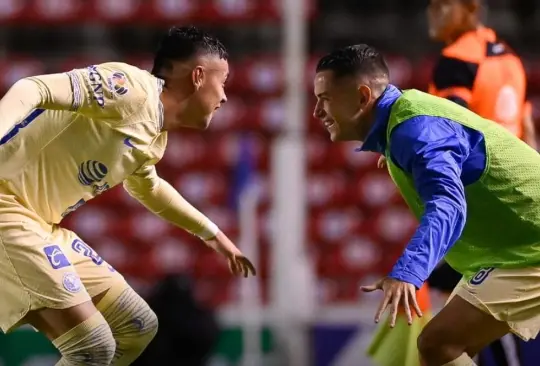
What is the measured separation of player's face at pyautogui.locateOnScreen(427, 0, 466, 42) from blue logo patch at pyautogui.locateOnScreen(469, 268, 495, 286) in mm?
1834

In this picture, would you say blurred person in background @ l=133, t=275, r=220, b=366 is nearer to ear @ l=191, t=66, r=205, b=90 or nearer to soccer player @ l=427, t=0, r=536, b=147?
soccer player @ l=427, t=0, r=536, b=147

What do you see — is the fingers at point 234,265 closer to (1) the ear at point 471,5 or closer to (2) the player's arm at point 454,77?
(2) the player's arm at point 454,77

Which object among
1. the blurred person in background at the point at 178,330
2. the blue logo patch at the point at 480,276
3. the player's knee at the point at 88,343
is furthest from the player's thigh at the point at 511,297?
the blurred person in background at the point at 178,330

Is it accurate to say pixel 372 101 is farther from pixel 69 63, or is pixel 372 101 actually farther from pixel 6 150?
pixel 69 63

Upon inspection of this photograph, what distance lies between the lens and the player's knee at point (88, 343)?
402 centimetres

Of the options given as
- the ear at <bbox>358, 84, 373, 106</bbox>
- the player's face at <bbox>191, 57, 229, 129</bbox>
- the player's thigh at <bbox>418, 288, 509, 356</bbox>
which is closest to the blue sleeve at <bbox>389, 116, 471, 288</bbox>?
the ear at <bbox>358, 84, 373, 106</bbox>

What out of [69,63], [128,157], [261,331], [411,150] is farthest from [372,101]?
[69,63]

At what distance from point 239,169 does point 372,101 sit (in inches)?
221

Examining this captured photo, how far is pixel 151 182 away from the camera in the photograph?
4.51 metres

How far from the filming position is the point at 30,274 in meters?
4.01

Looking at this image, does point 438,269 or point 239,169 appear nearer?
point 438,269

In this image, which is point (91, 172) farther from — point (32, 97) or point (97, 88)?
point (32, 97)

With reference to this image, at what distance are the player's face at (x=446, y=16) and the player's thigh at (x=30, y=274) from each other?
7.67 ft

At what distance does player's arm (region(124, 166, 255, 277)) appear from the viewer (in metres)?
4.54
